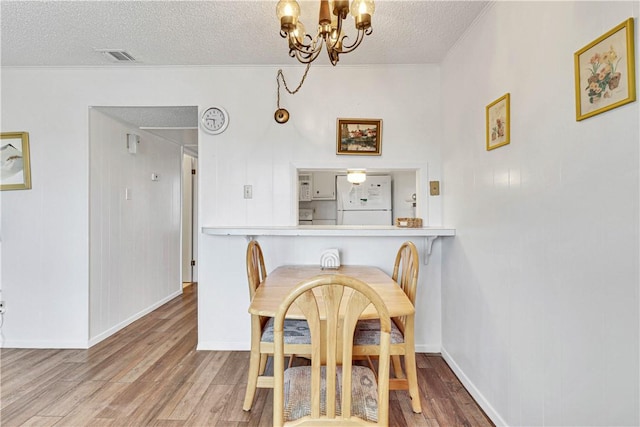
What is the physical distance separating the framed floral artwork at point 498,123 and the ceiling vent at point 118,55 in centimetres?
256

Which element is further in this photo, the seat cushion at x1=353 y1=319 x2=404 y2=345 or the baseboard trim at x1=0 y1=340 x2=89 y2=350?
the baseboard trim at x1=0 y1=340 x2=89 y2=350

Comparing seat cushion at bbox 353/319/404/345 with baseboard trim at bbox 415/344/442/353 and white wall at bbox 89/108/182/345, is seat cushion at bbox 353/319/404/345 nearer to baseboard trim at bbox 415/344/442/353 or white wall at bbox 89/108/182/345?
baseboard trim at bbox 415/344/442/353

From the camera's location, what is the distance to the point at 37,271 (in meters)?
2.66

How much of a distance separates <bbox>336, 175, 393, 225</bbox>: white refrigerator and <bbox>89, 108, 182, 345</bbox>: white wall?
2274 millimetres

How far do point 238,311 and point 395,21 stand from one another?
7.85 feet

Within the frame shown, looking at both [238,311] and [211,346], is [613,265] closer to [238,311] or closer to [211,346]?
[238,311]

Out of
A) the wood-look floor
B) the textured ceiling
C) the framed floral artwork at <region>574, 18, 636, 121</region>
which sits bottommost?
the wood-look floor

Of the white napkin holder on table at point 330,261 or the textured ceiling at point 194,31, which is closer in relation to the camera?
the textured ceiling at point 194,31

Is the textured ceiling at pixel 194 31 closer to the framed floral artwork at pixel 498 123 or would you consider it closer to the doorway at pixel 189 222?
the framed floral artwork at pixel 498 123

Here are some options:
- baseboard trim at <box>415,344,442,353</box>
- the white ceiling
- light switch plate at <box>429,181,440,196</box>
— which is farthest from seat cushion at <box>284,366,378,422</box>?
the white ceiling

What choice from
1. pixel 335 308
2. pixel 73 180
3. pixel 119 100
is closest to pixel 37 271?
pixel 73 180

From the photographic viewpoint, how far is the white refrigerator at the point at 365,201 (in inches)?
180

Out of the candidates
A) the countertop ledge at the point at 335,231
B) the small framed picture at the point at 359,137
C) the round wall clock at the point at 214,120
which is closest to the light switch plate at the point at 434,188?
the countertop ledge at the point at 335,231

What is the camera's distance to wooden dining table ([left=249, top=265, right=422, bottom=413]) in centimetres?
146
